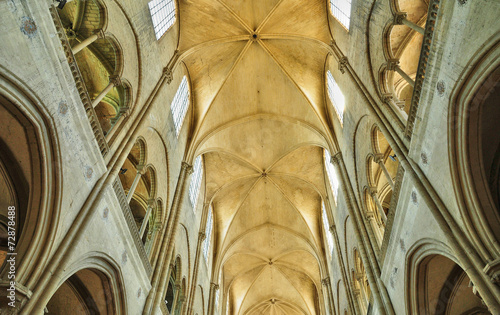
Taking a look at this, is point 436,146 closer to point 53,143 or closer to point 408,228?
point 408,228

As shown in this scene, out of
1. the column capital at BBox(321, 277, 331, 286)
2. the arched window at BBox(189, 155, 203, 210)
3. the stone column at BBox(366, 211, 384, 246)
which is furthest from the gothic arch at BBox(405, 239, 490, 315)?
the column capital at BBox(321, 277, 331, 286)

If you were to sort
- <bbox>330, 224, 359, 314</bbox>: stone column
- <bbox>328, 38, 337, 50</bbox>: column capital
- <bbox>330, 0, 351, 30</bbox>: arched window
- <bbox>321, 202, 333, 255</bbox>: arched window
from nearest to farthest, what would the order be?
<bbox>330, 0, 351, 30</bbox>: arched window, <bbox>330, 224, 359, 314</bbox>: stone column, <bbox>328, 38, 337, 50</bbox>: column capital, <bbox>321, 202, 333, 255</bbox>: arched window

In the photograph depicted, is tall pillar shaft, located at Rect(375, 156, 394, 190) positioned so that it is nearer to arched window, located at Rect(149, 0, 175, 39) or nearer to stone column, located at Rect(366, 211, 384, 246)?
stone column, located at Rect(366, 211, 384, 246)

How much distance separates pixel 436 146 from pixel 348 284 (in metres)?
10.3

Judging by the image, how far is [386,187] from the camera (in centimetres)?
1526

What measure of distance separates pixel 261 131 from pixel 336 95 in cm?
589

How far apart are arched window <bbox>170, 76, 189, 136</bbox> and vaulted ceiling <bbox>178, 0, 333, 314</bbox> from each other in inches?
30.4

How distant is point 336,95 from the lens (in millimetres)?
16391

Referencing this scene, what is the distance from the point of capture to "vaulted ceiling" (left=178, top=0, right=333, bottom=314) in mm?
16797

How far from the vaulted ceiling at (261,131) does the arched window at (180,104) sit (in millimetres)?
773

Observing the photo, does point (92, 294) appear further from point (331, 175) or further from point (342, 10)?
point (331, 175)

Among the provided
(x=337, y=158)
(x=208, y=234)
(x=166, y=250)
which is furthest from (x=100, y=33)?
(x=208, y=234)

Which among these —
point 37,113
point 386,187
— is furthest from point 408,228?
point 37,113

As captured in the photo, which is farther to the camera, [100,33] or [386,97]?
[386,97]
